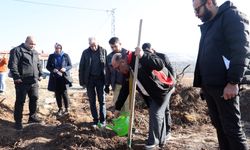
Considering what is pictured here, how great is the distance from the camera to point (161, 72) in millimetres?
5070

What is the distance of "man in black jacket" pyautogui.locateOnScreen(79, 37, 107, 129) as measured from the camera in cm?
666

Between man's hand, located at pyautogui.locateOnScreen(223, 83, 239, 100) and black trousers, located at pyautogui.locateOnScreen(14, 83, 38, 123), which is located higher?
man's hand, located at pyautogui.locateOnScreen(223, 83, 239, 100)

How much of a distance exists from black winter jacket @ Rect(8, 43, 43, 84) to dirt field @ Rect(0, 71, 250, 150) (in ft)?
3.42

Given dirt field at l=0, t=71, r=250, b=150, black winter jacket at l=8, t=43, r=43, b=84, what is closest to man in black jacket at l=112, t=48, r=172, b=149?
dirt field at l=0, t=71, r=250, b=150

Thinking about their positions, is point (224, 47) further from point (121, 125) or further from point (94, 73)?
point (94, 73)

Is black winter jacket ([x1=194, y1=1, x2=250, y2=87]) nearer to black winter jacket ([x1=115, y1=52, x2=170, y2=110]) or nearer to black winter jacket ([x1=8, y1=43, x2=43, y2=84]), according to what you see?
black winter jacket ([x1=115, y1=52, x2=170, y2=110])

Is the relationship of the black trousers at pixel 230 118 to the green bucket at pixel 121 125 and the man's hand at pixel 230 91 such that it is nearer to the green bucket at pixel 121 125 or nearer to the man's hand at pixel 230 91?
the man's hand at pixel 230 91

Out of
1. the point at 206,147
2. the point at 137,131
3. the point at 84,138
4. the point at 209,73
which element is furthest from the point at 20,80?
the point at 209,73

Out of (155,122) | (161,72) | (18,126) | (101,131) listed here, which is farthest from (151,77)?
(18,126)

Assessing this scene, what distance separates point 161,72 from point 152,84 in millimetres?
375

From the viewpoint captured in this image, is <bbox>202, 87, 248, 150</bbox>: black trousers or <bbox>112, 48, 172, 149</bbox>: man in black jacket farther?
<bbox>112, 48, 172, 149</bbox>: man in black jacket

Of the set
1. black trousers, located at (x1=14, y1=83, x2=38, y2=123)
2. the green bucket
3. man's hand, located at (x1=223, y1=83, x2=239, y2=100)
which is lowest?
the green bucket

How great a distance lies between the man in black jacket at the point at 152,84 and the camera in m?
4.62

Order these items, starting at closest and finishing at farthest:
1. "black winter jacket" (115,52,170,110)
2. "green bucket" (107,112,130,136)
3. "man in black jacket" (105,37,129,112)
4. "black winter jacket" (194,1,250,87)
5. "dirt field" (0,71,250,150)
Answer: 1. "black winter jacket" (194,1,250,87)
2. "black winter jacket" (115,52,170,110)
3. "dirt field" (0,71,250,150)
4. "green bucket" (107,112,130,136)
5. "man in black jacket" (105,37,129,112)
